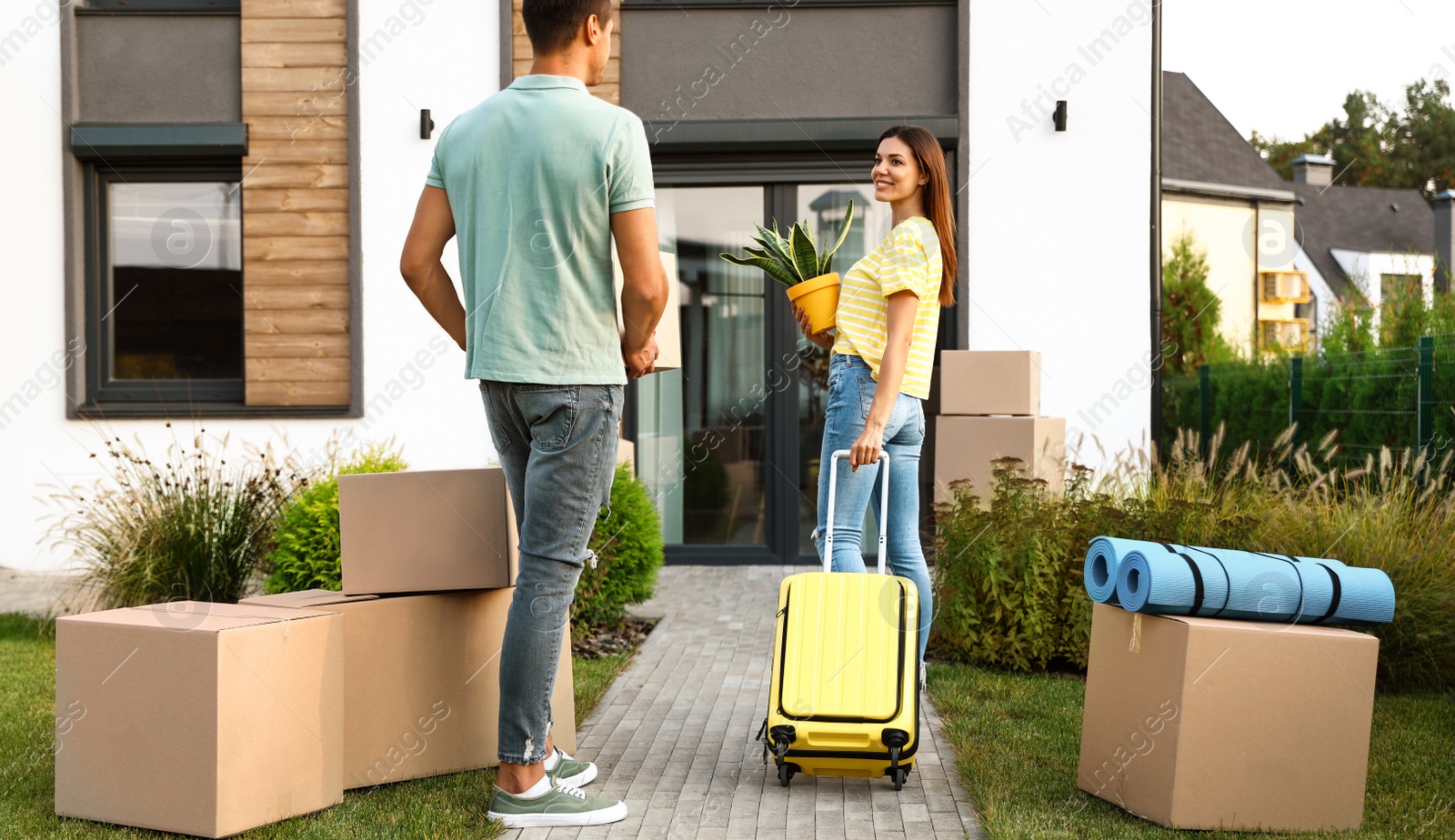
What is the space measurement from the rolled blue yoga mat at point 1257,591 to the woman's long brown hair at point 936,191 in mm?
1114

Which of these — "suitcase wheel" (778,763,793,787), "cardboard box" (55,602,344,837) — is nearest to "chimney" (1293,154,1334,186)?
"suitcase wheel" (778,763,793,787)

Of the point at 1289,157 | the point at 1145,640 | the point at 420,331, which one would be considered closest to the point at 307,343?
the point at 420,331

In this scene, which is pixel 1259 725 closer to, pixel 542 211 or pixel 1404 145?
pixel 542 211

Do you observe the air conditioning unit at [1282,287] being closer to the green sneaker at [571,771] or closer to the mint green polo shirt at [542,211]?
the green sneaker at [571,771]

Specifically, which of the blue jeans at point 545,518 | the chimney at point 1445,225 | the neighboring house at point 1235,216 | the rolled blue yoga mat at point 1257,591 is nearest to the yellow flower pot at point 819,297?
the blue jeans at point 545,518

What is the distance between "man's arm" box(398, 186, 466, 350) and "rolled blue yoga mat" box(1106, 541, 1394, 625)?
5.91 ft

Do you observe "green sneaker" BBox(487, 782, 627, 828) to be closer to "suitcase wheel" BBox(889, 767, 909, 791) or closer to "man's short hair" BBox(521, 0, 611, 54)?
"suitcase wheel" BBox(889, 767, 909, 791)

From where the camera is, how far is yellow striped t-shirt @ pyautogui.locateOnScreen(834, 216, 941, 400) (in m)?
3.40

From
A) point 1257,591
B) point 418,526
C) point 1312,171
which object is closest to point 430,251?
point 418,526

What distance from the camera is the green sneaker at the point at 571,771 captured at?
9.99 ft

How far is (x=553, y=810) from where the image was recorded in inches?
111

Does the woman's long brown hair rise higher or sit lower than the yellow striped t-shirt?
higher

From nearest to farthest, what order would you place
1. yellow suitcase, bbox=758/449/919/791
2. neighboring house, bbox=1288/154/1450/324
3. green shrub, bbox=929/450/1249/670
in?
yellow suitcase, bbox=758/449/919/791
green shrub, bbox=929/450/1249/670
neighboring house, bbox=1288/154/1450/324

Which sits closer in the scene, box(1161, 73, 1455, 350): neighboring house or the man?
the man
